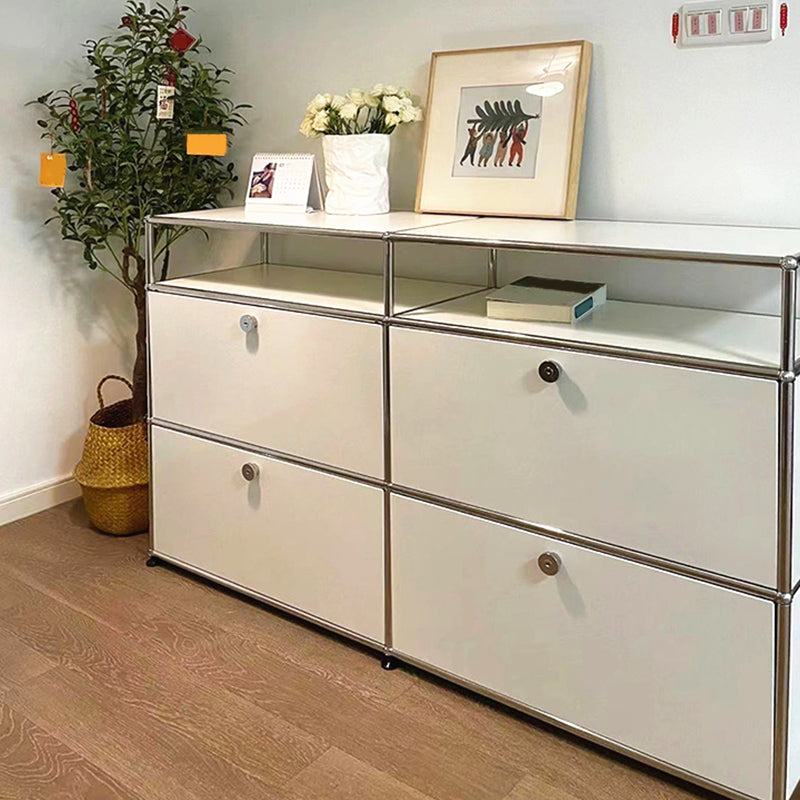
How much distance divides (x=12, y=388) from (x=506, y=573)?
1.87m

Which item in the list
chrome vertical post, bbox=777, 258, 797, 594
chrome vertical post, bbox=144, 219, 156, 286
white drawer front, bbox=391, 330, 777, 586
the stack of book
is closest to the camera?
chrome vertical post, bbox=777, 258, 797, 594

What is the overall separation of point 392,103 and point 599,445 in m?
1.08

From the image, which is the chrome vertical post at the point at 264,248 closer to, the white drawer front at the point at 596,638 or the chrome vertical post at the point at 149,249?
the chrome vertical post at the point at 149,249

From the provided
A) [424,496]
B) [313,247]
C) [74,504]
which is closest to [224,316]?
[313,247]

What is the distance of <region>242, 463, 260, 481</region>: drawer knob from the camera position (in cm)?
261

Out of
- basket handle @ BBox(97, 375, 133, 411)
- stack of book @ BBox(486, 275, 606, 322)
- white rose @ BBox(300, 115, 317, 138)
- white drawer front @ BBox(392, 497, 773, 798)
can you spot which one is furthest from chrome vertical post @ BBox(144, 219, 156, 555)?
stack of book @ BBox(486, 275, 606, 322)

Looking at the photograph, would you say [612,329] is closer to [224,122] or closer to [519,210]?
[519,210]

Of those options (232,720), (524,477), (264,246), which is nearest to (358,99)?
(264,246)

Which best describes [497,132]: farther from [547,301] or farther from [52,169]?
[52,169]

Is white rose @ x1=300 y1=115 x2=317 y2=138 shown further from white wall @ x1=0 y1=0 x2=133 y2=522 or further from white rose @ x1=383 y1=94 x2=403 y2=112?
white wall @ x1=0 y1=0 x2=133 y2=522

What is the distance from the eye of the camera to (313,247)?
302 centimetres

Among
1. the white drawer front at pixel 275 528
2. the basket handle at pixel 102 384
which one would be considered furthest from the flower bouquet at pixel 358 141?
the basket handle at pixel 102 384

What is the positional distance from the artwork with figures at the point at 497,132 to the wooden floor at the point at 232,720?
122cm

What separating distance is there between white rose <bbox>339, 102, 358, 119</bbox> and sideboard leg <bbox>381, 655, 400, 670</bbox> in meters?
1.33
